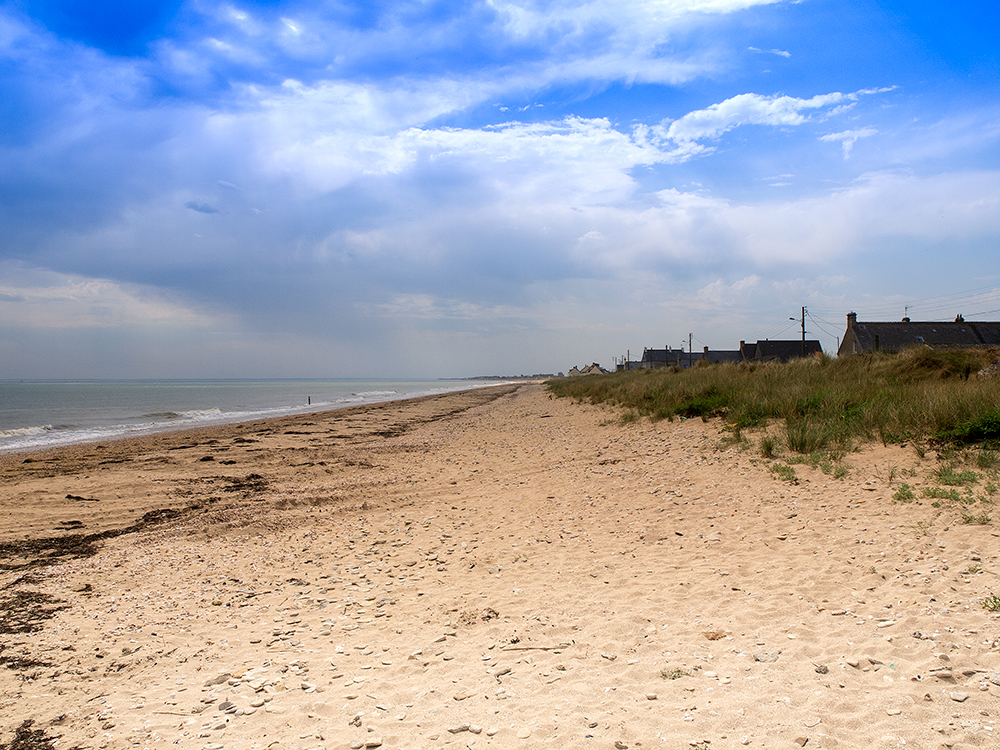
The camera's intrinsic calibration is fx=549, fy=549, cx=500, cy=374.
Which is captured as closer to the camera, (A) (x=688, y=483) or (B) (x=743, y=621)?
(B) (x=743, y=621)

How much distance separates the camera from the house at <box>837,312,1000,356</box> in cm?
3653

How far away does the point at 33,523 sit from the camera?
8484 mm

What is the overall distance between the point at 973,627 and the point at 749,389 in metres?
10.7

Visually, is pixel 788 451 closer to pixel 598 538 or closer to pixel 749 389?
pixel 598 538

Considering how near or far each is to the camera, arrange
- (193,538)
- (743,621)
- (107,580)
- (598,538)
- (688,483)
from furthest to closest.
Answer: (688,483)
(193,538)
(598,538)
(107,580)
(743,621)

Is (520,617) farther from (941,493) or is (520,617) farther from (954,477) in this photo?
(954,477)

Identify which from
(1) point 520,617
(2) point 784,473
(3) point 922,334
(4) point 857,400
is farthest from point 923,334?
(1) point 520,617

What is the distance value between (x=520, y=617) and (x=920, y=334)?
144 ft

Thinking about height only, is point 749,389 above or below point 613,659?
above

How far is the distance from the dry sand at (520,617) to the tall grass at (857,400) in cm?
84

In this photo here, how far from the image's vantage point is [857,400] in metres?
10.8

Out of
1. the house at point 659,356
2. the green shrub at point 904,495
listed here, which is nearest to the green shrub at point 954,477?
the green shrub at point 904,495

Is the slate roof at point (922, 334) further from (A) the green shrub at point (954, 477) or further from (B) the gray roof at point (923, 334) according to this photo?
(A) the green shrub at point (954, 477)

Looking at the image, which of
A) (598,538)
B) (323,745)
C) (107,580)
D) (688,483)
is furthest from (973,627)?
(107,580)
